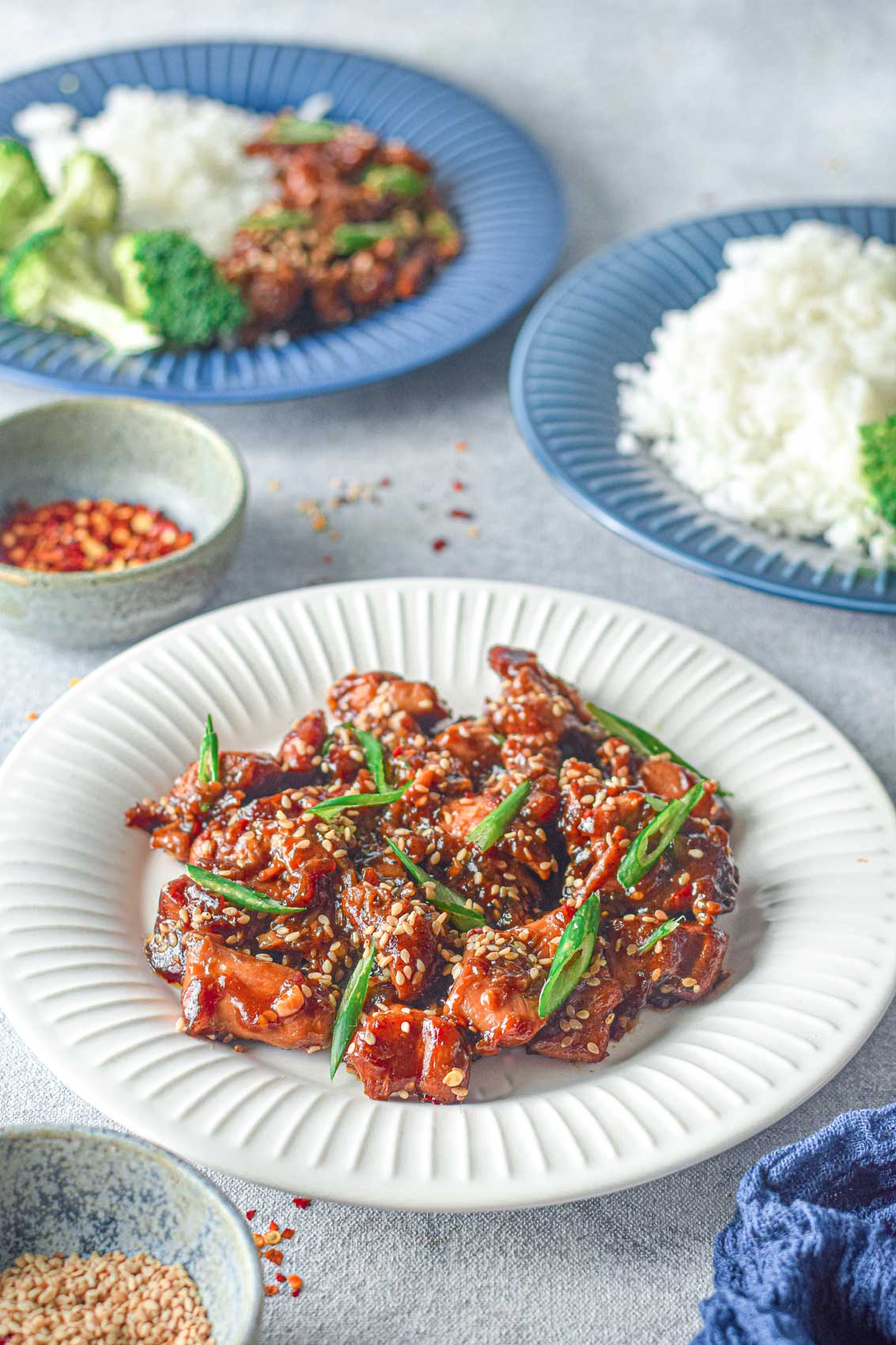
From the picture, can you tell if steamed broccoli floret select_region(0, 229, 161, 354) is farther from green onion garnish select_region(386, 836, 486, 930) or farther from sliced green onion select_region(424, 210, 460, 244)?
green onion garnish select_region(386, 836, 486, 930)

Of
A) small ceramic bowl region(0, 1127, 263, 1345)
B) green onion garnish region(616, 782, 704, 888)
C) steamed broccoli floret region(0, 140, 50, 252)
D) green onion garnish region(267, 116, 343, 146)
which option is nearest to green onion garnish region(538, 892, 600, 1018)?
green onion garnish region(616, 782, 704, 888)

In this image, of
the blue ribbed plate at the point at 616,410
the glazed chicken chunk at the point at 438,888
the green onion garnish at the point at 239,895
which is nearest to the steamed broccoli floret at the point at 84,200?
the blue ribbed plate at the point at 616,410

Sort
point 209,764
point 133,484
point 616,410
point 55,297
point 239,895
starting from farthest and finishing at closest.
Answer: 1. point 55,297
2. point 616,410
3. point 133,484
4. point 209,764
5. point 239,895

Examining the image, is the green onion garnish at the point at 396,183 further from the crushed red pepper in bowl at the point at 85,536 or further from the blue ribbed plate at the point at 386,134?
the crushed red pepper in bowl at the point at 85,536

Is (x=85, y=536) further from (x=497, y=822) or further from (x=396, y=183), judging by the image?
(x=396, y=183)

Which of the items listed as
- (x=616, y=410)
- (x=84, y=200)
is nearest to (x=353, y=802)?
(x=616, y=410)

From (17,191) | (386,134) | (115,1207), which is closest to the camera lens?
(115,1207)

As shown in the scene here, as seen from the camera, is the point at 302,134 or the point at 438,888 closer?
the point at 438,888
